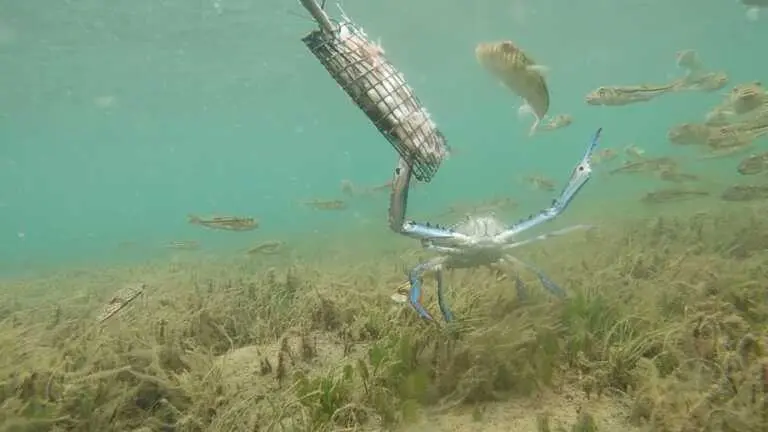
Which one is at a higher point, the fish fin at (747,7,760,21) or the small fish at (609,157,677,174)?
the fish fin at (747,7,760,21)

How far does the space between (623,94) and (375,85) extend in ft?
17.5

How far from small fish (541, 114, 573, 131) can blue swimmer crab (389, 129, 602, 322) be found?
5481 mm

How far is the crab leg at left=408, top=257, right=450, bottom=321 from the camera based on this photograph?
12.0 ft

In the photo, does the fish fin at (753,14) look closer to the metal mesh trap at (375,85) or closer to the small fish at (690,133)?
the small fish at (690,133)

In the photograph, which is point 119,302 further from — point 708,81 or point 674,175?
point 674,175

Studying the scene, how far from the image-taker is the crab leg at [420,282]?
3.66m

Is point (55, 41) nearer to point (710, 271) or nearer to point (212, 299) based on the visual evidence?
point (212, 299)

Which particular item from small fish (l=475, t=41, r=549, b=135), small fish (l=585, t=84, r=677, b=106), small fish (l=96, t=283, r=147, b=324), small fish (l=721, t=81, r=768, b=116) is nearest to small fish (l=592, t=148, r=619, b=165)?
small fish (l=585, t=84, r=677, b=106)

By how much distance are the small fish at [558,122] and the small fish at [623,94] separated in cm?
148

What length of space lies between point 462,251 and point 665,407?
5.44 feet

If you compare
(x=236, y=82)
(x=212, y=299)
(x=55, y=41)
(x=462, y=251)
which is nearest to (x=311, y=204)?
(x=212, y=299)

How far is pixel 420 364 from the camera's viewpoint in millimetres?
3570

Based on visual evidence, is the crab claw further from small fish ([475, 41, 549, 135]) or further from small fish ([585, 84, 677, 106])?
small fish ([585, 84, 677, 106])

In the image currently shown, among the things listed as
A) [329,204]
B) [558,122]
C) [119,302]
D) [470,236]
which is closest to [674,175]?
[558,122]
